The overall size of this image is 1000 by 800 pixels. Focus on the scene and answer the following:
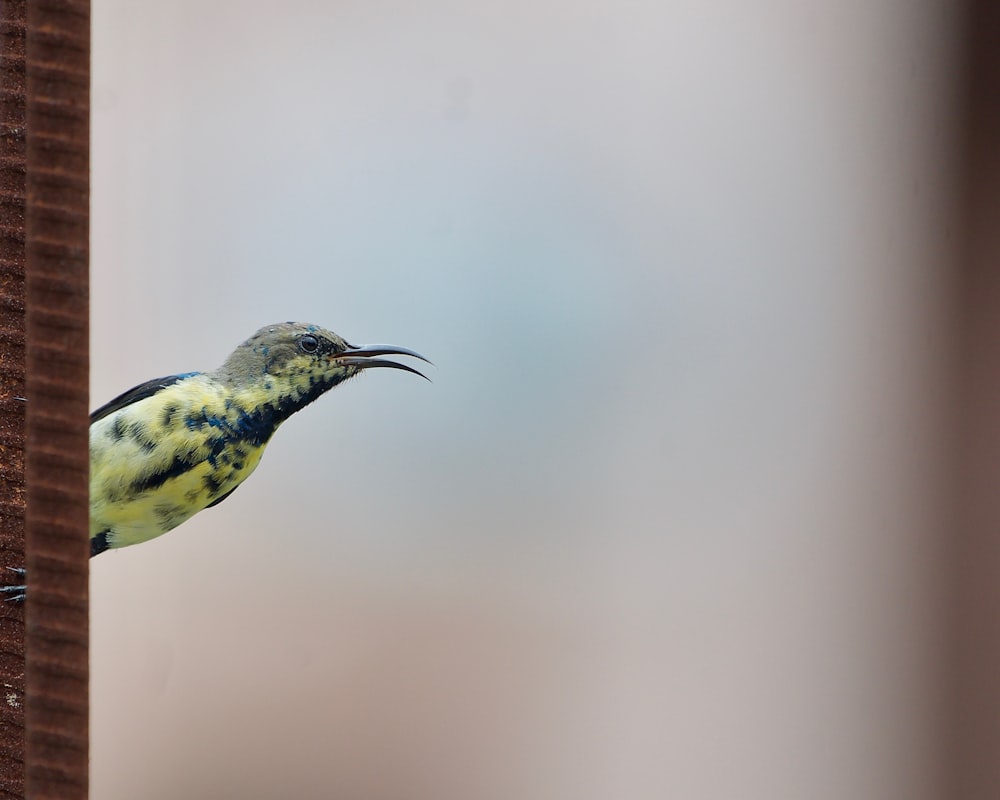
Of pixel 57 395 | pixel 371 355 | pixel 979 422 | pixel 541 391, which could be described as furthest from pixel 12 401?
pixel 979 422

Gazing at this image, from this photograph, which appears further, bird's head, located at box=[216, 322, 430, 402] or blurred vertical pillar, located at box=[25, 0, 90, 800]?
bird's head, located at box=[216, 322, 430, 402]

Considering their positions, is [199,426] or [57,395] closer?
[57,395]

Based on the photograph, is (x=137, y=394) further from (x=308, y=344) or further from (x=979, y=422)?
(x=979, y=422)

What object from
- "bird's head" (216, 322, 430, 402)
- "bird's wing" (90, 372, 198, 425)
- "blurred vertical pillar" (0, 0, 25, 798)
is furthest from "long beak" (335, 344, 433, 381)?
"blurred vertical pillar" (0, 0, 25, 798)

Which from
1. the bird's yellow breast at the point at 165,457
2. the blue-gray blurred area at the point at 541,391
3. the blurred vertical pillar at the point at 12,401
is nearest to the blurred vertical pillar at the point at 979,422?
the blue-gray blurred area at the point at 541,391

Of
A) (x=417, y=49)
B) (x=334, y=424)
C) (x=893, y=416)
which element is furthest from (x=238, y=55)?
(x=893, y=416)

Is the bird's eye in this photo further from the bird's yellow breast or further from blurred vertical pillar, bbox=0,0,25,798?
blurred vertical pillar, bbox=0,0,25,798

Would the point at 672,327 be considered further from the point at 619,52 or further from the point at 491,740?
the point at 491,740
